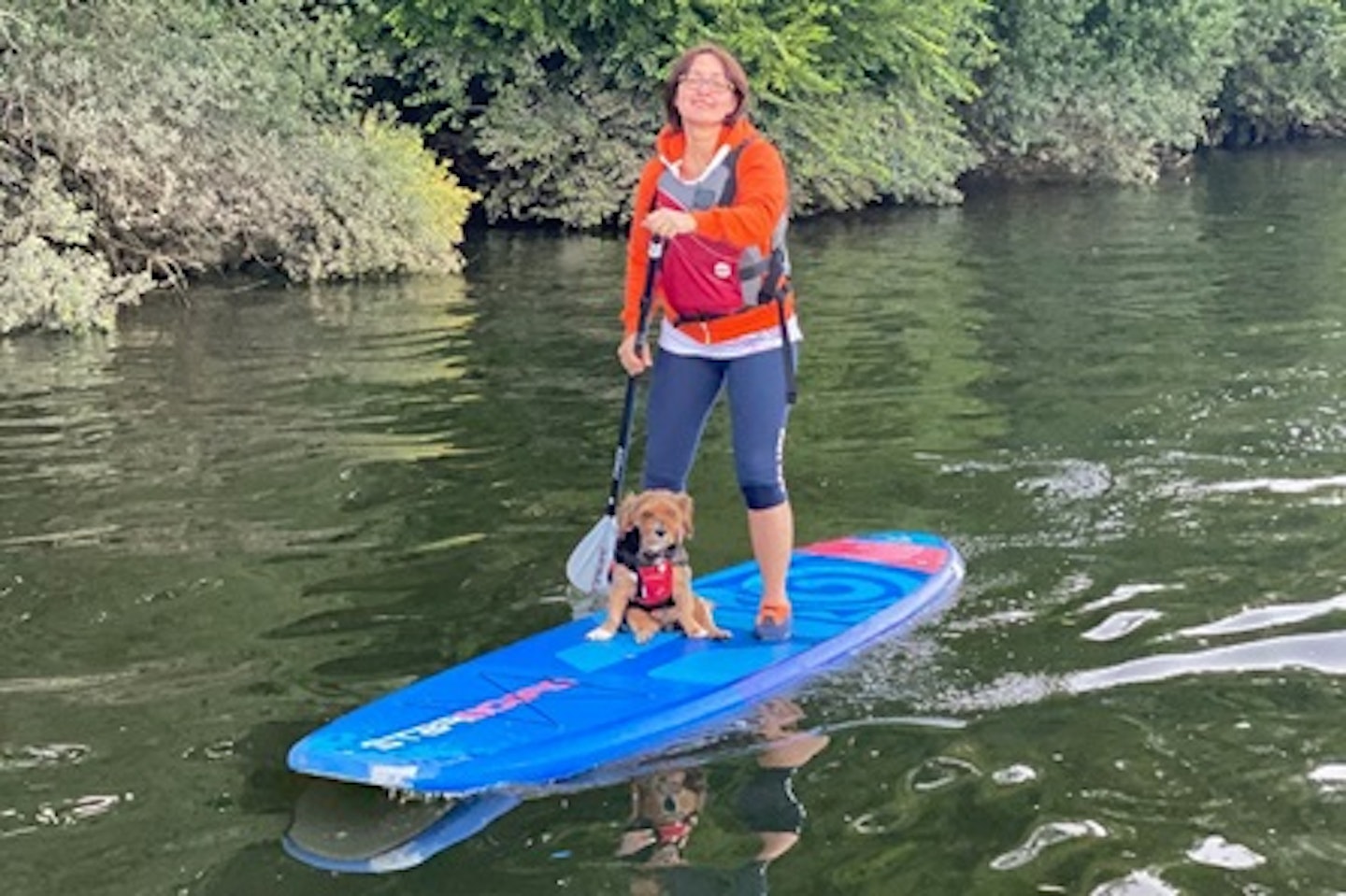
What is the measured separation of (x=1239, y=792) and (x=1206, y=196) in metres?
22.2

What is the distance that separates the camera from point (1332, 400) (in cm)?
917

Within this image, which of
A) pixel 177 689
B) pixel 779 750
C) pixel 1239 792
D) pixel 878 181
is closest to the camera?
pixel 1239 792

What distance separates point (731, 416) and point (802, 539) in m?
1.65

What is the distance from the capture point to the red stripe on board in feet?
19.8

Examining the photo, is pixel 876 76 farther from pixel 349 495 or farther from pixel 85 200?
pixel 349 495

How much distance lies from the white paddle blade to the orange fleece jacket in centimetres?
70

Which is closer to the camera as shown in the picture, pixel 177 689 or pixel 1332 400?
pixel 177 689

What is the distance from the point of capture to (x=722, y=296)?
5258 millimetres

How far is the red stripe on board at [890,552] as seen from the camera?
6.04 metres

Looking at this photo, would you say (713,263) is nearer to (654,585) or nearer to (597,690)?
(654,585)

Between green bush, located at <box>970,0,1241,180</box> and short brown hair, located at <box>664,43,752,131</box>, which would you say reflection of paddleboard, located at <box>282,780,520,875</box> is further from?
green bush, located at <box>970,0,1241,180</box>

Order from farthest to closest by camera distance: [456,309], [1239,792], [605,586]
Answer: [456,309] → [605,586] → [1239,792]

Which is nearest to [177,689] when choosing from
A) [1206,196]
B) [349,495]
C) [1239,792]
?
[349,495]

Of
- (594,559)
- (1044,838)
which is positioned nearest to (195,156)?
(594,559)
